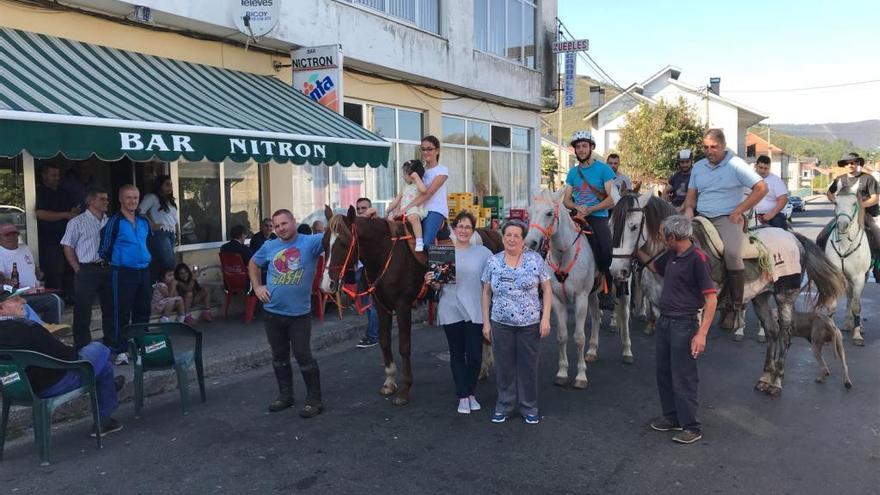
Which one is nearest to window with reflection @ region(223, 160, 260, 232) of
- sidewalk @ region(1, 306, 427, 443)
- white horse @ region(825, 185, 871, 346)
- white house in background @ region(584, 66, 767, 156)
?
sidewalk @ region(1, 306, 427, 443)

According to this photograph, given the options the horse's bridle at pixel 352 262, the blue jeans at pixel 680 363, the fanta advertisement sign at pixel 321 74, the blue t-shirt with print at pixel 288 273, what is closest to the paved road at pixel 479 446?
the blue jeans at pixel 680 363

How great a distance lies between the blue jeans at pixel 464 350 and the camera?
18.2ft

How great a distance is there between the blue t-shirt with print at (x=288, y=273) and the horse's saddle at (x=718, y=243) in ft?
12.0

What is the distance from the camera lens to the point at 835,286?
6574 millimetres

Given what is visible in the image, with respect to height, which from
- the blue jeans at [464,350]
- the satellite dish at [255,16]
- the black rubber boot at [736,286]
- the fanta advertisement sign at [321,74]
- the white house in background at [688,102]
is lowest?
the blue jeans at [464,350]

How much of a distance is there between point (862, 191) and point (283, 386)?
306 inches

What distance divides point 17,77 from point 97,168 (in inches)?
133

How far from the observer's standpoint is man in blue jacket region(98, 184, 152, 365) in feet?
21.7

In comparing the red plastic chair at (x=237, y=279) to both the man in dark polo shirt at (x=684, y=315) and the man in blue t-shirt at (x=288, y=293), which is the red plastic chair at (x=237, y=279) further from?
the man in dark polo shirt at (x=684, y=315)

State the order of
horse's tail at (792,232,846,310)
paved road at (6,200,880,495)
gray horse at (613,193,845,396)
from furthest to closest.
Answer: horse's tail at (792,232,846,310) < gray horse at (613,193,845,396) < paved road at (6,200,880,495)

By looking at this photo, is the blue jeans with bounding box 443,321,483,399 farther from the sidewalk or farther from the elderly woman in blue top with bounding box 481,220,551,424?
the sidewalk

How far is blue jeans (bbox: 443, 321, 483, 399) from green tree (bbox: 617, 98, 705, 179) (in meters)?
29.6

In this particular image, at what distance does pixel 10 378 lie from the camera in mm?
4484

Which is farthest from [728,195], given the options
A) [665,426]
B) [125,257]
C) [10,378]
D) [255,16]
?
[255,16]
